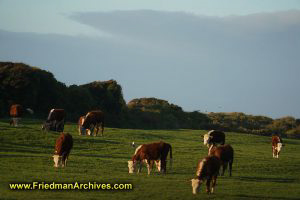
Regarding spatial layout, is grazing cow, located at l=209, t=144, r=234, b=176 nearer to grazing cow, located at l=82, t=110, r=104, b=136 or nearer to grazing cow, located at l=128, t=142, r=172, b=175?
grazing cow, located at l=128, t=142, r=172, b=175

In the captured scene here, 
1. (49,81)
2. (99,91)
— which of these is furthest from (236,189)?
(99,91)

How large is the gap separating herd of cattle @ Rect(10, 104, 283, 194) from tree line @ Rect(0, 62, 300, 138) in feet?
62.5

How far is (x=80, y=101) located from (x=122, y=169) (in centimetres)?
4456

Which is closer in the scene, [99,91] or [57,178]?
[57,178]

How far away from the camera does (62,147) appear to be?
3147 centimetres

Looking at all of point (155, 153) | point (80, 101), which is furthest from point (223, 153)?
point (80, 101)

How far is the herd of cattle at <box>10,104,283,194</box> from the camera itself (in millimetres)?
24688

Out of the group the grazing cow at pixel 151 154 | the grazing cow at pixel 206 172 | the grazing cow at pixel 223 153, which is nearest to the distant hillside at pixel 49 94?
the grazing cow at pixel 151 154

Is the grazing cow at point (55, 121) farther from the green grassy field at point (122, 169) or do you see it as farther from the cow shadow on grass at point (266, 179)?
the cow shadow on grass at point (266, 179)

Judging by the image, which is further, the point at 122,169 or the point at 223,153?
the point at 122,169

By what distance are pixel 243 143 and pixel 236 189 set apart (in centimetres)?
3030

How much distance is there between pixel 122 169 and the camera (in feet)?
105

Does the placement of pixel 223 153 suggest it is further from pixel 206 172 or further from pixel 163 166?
pixel 206 172

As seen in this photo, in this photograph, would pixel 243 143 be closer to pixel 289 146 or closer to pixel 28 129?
pixel 289 146
